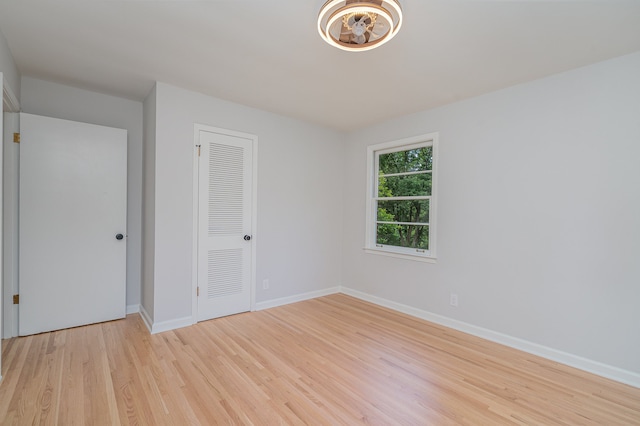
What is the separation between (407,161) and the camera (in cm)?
392

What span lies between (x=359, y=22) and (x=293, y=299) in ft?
11.2

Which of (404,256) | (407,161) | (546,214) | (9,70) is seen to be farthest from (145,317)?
(546,214)

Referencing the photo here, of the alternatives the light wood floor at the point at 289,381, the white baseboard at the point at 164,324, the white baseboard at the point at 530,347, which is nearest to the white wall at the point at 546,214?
the white baseboard at the point at 530,347

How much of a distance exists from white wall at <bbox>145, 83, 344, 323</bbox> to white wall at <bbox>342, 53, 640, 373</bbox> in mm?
1444

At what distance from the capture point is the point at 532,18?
1.93 meters

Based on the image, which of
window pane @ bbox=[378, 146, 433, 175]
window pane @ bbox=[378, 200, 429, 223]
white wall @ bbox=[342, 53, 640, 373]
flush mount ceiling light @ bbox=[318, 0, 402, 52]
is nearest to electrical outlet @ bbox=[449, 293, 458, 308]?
white wall @ bbox=[342, 53, 640, 373]

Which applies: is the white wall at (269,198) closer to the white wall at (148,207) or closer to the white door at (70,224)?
the white wall at (148,207)

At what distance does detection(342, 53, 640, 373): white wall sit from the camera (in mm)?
2344

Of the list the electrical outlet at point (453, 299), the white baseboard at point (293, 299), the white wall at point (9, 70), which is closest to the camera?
the white wall at point (9, 70)

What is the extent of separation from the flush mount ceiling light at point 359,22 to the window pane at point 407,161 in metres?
2.05

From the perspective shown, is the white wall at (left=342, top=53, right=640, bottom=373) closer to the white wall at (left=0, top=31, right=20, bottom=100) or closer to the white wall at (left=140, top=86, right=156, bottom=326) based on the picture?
the white wall at (left=140, top=86, right=156, bottom=326)

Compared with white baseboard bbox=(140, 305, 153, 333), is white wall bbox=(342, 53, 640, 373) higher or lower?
higher

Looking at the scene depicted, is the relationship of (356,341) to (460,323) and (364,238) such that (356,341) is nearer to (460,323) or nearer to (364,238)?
(460,323)

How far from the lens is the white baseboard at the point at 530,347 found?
2.31m
